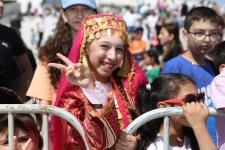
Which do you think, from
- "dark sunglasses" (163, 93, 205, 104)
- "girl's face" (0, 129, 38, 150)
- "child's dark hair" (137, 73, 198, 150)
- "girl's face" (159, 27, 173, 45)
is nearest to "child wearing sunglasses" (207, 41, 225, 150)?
"dark sunglasses" (163, 93, 205, 104)

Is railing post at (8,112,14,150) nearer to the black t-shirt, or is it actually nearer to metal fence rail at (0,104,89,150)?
metal fence rail at (0,104,89,150)

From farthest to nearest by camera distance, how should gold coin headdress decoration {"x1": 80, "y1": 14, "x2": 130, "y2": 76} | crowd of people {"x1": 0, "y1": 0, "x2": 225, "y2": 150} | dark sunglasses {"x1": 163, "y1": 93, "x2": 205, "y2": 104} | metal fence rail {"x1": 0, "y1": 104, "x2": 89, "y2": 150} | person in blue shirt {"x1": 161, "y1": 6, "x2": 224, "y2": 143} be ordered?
person in blue shirt {"x1": 161, "y1": 6, "x2": 224, "y2": 143} → gold coin headdress decoration {"x1": 80, "y1": 14, "x2": 130, "y2": 76} → dark sunglasses {"x1": 163, "y1": 93, "x2": 205, "y2": 104} → crowd of people {"x1": 0, "y1": 0, "x2": 225, "y2": 150} → metal fence rail {"x1": 0, "y1": 104, "x2": 89, "y2": 150}

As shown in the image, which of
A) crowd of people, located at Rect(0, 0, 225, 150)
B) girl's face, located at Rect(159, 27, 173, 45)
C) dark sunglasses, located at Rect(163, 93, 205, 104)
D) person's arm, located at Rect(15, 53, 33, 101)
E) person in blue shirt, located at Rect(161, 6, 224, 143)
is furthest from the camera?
girl's face, located at Rect(159, 27, 173, 45)

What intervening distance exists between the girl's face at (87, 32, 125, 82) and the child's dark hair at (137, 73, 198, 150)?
0.93 ft

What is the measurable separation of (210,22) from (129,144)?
1735mm

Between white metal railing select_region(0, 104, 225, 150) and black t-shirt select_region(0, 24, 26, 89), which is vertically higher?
black t-shirt select_region(0, 24, 26, 89)

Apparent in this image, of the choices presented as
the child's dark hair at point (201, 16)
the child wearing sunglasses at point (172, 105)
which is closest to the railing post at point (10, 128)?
the child wearing sunglasses at point (172, 105)

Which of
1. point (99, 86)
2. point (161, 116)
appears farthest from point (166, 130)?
point (99, 86)

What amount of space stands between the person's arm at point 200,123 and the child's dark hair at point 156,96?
364 millimetres

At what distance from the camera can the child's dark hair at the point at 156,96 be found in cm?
314

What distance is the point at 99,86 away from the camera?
3172 mm

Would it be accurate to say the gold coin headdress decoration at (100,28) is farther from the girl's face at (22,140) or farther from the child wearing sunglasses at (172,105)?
the girl's face at (22,140)

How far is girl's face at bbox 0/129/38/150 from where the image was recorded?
2927 millimetres

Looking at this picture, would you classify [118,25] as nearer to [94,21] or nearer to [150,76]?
[94,21]
